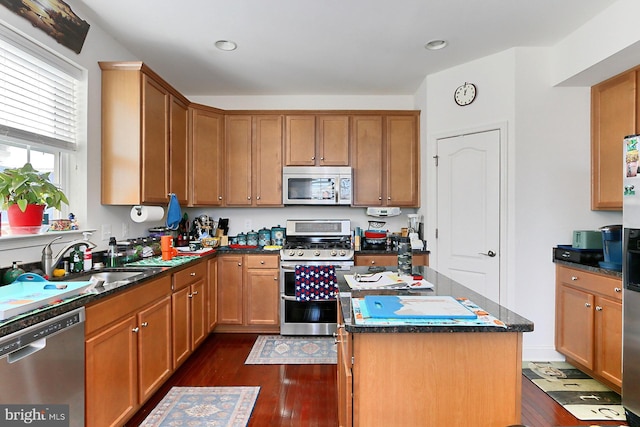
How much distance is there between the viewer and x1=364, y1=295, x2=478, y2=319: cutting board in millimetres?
1241

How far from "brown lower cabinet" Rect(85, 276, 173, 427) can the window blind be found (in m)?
1.18

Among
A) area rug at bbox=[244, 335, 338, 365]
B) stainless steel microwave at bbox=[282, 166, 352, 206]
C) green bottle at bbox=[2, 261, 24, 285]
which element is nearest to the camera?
green bottle at bbox=[2, 261, 24, 285]

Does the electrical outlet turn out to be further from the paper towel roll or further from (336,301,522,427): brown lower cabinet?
(336,301,522,427): brown lower cabinet

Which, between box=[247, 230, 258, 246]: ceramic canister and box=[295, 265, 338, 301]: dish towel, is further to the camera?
box=[247, 230, 258, 246]: ceramic canister

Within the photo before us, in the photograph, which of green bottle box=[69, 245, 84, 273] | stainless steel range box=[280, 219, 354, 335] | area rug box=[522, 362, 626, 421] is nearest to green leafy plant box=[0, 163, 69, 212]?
green bottle box=[69, 245, 84, 273]

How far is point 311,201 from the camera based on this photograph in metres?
3.74

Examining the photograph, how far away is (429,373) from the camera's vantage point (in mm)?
1238

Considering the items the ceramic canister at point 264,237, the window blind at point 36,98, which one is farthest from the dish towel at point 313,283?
the window blind at point 36,98

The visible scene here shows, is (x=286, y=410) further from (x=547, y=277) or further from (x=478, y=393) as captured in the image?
(x=547, y=277)

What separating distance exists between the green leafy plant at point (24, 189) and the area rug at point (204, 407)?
1.45 metres

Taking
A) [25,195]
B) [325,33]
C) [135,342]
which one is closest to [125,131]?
[25,195]

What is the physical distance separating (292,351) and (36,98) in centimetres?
273

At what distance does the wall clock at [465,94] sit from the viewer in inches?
123

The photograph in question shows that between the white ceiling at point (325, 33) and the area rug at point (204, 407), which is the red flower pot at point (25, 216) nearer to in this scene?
the area rug at point (204, 407)
